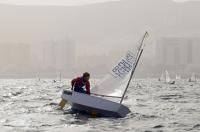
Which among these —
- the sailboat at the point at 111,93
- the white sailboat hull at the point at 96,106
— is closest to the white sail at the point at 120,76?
the sailboat at the point at 111,93

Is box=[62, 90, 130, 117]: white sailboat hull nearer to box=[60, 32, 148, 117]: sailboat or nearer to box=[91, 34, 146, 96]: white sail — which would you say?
box=[60, 32, 148, 117]: sailboat

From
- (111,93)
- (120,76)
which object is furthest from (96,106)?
(120,76)

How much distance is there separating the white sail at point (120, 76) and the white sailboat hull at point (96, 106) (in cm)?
158

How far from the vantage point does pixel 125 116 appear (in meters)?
33.3

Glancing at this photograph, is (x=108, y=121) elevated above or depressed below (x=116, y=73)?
below

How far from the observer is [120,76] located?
34.1 metres

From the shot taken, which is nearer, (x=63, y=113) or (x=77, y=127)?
(x=77, y=127)

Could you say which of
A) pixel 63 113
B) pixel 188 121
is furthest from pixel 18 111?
pixel 188 121

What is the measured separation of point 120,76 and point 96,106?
2.89 m

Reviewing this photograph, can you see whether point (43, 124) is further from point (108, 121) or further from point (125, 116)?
point (125, 116)

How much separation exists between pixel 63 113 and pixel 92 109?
2987mm

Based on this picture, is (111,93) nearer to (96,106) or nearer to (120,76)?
(120,76)

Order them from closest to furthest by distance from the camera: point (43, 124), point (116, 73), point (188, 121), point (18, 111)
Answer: point (43, 124) < point (188, 121) < point (116, 73) < point (18, 111)

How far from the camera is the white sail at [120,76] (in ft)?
112
